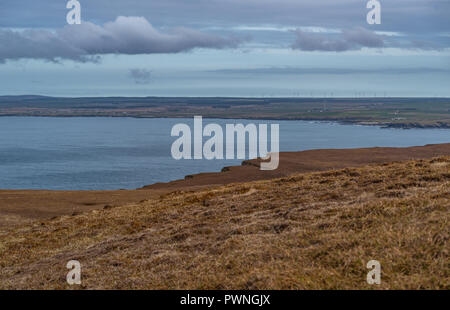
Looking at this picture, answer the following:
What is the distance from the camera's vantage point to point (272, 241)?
1070 cm

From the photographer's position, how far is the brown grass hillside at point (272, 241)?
8.43 m

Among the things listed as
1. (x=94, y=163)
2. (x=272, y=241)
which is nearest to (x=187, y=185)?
(x=272, y=241)

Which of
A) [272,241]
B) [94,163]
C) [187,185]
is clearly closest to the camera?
[272,241]

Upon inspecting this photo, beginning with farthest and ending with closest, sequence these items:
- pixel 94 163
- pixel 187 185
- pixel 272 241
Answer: pixel 94 163 → pixel 187 185 → pixel 272 241

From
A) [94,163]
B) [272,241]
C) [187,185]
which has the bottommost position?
[187,185]

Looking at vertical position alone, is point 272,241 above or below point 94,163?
above

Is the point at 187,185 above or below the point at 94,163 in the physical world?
Answer: below

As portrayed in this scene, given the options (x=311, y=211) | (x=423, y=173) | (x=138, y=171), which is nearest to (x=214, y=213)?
(x=311, y=211)

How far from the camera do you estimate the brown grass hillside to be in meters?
8.43

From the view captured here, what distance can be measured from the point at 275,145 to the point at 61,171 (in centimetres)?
4375

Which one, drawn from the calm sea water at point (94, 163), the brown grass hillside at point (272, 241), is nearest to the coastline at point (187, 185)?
the brown grass hillside at point (272, 241)

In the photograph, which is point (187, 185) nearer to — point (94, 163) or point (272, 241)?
point (272, 241)

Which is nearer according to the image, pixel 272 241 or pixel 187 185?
pixel 272 241

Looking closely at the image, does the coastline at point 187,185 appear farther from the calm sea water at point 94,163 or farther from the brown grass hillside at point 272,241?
the calm sea water at point 94,163
